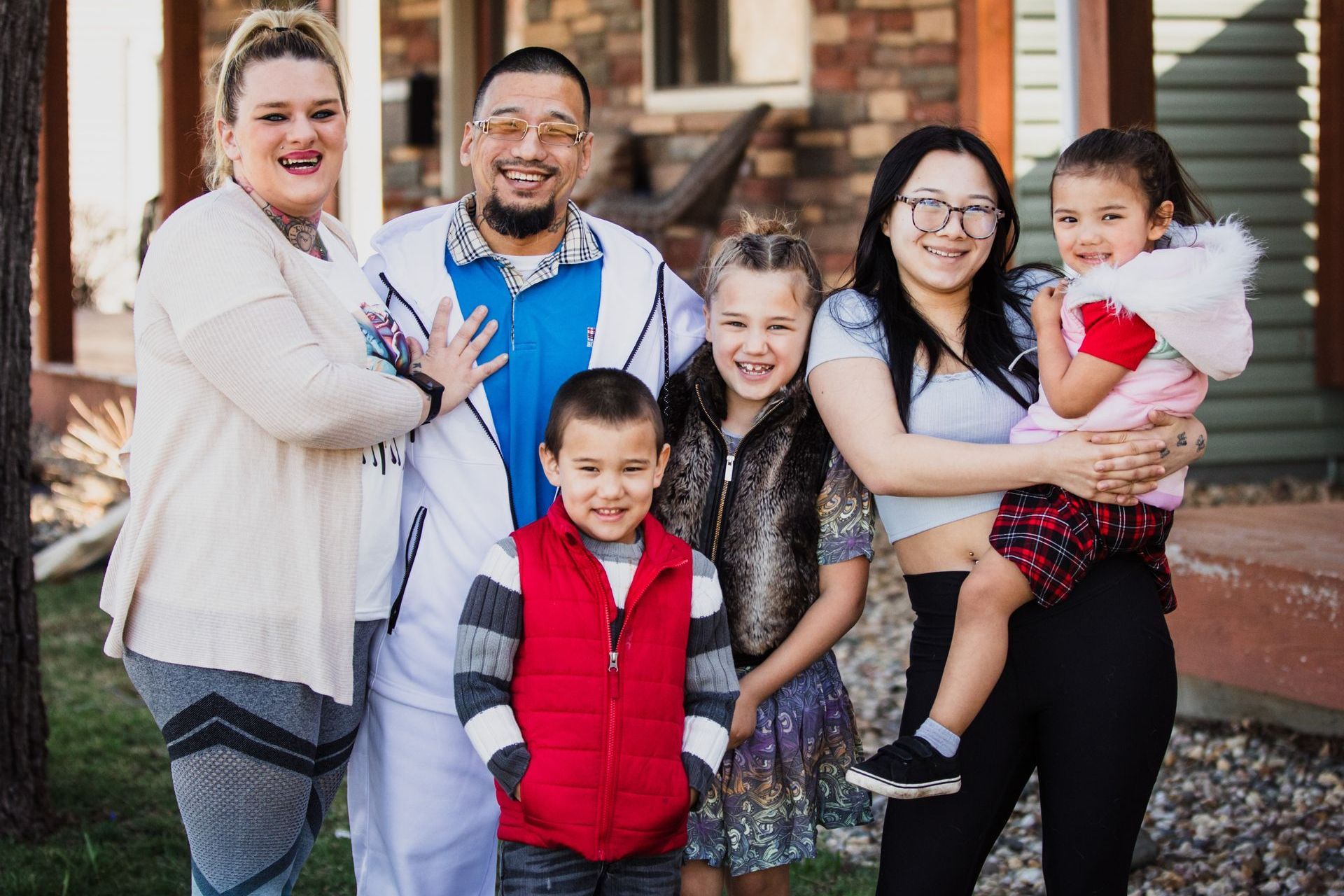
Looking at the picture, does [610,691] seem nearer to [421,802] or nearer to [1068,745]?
[421,802]

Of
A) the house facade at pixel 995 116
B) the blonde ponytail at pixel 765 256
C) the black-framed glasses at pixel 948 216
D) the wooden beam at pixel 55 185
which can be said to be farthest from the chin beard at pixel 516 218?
the wooden beam at pixel 55 185

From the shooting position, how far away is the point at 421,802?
8.68ft

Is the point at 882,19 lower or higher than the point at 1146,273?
higher

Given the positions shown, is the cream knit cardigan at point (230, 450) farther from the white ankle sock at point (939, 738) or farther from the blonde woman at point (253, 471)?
the white ankle sock at point (939, 738)

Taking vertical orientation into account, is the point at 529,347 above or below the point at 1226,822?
above

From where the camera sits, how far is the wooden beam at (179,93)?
25.0ft

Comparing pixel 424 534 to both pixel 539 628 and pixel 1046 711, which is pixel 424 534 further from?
pixel 1046 711

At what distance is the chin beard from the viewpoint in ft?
8.84

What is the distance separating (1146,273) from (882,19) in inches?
227

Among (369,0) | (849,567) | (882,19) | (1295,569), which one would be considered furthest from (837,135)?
(849,567)

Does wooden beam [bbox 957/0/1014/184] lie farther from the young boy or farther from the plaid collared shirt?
the young boy

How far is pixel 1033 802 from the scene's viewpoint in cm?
426

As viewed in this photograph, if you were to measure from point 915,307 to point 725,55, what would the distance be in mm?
6248

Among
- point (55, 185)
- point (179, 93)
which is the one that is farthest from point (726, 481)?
point (55, 185)
